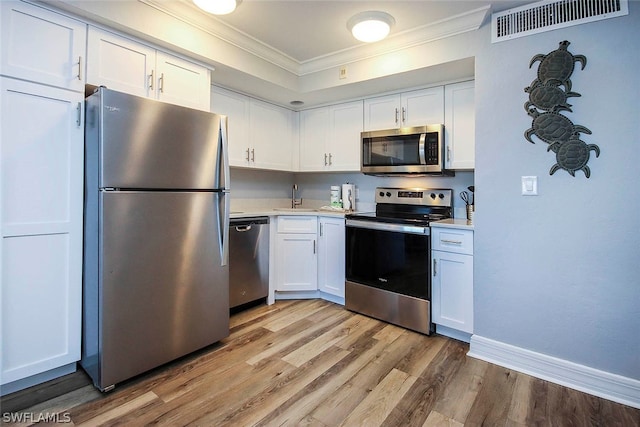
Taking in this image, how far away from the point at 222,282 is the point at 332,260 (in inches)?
46.8

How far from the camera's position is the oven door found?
2480 millimetres

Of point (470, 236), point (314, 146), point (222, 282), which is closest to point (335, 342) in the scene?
point (222, 282)

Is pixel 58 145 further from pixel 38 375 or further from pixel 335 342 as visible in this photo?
pixel 335 342

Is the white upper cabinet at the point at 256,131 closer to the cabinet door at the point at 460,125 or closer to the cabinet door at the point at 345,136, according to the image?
the cabinet door at the point at 345,136

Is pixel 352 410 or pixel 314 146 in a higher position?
pixel 314 146

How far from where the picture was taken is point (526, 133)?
1997 millimetres

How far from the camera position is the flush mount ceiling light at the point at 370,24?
215 centimetres

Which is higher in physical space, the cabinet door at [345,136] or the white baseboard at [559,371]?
the cabinet door at [345,136]

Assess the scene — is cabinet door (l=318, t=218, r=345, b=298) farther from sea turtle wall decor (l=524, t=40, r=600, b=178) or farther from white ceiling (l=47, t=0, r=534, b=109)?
sea turtle wall decor (l=524, t=40, r=600, b=178)

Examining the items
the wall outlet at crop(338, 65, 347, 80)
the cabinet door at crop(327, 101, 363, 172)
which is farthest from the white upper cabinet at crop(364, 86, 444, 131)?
the wall outlet at crop(338, 65, 347, 80)

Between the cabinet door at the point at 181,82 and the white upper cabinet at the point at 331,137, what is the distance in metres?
1.37

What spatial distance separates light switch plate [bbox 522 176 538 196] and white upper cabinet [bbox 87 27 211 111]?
7.47 feet

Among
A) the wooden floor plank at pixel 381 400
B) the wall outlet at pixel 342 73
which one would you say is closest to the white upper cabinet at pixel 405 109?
the wall outlet at pixel 342 73

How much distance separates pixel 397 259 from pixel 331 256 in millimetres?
715
